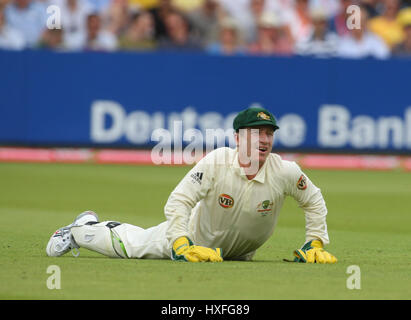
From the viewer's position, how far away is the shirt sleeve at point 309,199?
292 inches

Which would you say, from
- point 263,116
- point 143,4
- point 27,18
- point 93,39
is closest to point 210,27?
point 143,4

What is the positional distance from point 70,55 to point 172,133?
2.31 m

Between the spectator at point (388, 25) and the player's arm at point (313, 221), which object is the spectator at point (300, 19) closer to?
the spectator at point (388, 25)

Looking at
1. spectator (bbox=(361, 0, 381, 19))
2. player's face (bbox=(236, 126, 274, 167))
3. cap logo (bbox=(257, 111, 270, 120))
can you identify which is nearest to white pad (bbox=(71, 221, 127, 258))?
player's face (bbox=(236, 126, 274, 167))

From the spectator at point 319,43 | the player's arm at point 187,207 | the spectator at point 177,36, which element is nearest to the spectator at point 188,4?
the spectator at point 177,36

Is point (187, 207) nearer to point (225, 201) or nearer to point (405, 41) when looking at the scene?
point (225, 201)

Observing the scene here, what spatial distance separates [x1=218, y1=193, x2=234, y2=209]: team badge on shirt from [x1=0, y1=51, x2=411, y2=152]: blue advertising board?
10.2 meters

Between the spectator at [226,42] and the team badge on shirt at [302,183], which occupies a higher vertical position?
the spectator at [226,42]

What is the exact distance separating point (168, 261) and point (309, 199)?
1.15 m

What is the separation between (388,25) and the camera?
65.0 ft

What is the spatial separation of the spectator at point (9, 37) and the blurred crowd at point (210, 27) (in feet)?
0.06

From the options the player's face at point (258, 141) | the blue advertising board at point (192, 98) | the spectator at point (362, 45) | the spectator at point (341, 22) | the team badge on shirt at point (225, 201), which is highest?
the spectator at point (341, 22)

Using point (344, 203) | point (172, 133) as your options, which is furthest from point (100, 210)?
point (172, 133)

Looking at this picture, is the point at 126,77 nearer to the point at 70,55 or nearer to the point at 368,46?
the point at 70,55
